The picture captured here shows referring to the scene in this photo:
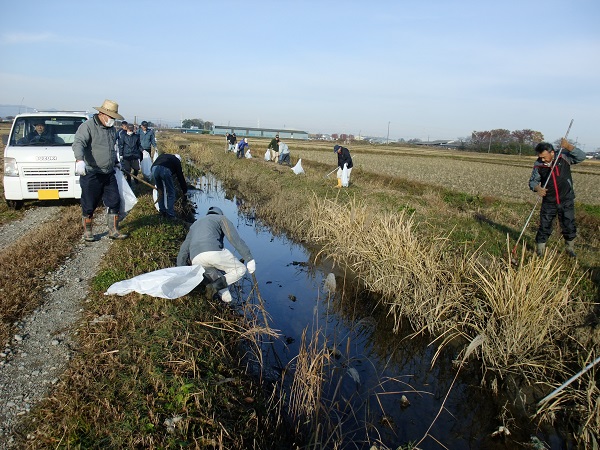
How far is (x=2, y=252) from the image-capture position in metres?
5.26

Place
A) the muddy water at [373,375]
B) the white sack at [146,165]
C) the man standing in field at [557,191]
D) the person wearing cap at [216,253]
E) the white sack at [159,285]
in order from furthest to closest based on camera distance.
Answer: the white sack at [146,165] < the man standing in field at [557,191] < the person wearing cap at [216,253] < the white sack at [159,285] < the muddy water at [373,375]

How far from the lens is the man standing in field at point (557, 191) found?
604 cm

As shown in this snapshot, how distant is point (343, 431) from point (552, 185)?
4802 mm

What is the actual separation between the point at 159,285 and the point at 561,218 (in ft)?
18.8

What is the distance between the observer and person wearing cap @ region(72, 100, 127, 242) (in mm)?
5355

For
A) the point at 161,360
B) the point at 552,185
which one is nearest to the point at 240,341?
the point at 161,360

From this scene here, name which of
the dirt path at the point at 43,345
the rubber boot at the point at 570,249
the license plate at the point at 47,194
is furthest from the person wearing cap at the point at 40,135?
the rubber boot at the point at 570,249

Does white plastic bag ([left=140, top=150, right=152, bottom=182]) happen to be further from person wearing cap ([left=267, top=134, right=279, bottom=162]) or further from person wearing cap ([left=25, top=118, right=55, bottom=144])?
person wearing cap ([left=267, top=134, right=279, bottom=162])

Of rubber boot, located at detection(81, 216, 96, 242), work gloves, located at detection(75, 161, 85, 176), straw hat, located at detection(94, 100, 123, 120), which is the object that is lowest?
rubber boot, located at detection(81, 216, 96, 242)

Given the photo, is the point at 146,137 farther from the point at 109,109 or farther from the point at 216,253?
the point at 216,253

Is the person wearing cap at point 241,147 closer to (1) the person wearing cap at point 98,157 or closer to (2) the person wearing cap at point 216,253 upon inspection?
(1) the person wearing cap at point 98,157

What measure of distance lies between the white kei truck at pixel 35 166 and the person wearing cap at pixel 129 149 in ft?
6.67

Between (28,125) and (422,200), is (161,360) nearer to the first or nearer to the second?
(28,125)

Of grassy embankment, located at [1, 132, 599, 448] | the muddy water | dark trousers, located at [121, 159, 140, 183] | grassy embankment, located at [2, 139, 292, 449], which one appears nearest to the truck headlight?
grassy embankment, located at [1, 132, 599, 448]
